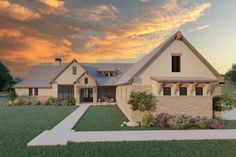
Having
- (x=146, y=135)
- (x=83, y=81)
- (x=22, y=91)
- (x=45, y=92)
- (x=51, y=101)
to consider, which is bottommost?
(x=51, y=101)

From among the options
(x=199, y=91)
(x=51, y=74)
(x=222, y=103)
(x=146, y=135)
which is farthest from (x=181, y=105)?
(x=51, y=74)

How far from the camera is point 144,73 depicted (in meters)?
21.3

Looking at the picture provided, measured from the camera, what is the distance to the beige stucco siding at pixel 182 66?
21.4 meters

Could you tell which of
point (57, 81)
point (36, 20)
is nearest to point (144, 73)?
point (36, 20)

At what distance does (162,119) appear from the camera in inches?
757

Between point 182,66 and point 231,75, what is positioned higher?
point 182,66

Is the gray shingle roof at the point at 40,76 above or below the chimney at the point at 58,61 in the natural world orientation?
below

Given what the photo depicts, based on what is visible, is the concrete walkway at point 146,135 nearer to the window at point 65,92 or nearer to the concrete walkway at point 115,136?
the concrete walkway at point 115,136

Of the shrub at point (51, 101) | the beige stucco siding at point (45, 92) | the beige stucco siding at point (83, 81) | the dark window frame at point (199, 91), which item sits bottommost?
the shrub at point (51, 101)

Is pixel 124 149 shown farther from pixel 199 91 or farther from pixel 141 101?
pixel 199 91

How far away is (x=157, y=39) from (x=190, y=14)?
737 centimetres

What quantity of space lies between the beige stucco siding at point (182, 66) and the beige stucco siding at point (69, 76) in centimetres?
2152

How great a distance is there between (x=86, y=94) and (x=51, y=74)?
7.58m

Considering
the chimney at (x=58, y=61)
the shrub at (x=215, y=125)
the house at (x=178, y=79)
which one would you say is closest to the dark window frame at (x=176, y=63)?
the house at (x=178, y=79)
